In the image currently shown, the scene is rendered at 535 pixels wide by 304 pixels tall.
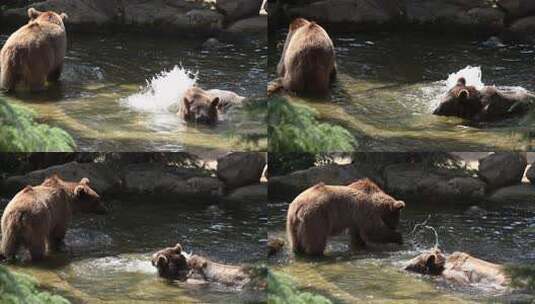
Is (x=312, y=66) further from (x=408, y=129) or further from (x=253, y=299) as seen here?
(x=253, y=299)

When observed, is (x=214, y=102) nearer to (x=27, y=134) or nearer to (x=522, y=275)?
(x=27, y=134)

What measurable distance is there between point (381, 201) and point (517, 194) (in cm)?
94

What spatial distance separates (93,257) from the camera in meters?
7.66

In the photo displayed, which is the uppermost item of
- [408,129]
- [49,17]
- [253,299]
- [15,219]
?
[49,17]

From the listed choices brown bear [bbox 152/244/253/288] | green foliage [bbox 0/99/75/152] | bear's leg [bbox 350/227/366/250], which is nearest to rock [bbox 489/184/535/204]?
bear's leg [bbox 350/227/366/250]

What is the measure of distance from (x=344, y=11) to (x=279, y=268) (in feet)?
6.78

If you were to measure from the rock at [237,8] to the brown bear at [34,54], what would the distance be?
1.12m

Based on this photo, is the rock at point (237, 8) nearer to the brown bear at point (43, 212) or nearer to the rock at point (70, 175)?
the rock at point (70, 175)

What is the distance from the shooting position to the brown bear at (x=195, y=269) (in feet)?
24.6

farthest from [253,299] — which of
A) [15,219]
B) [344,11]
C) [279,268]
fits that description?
[344,11]

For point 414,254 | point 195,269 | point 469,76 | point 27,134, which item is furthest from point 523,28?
point 27,134

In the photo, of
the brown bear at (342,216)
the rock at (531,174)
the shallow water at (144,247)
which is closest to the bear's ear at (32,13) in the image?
the shallow water at (144,247)

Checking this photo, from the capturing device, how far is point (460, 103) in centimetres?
764

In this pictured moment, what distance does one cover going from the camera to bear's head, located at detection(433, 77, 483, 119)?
7617mm
